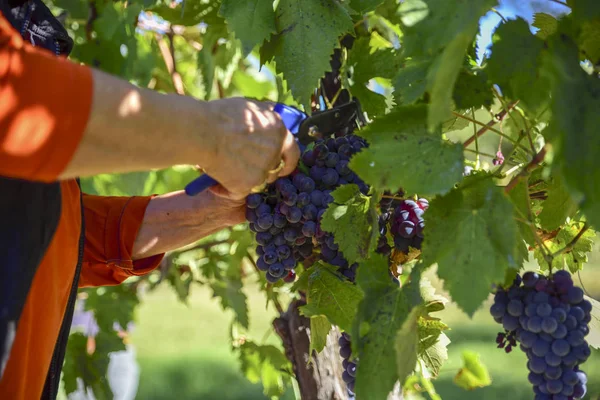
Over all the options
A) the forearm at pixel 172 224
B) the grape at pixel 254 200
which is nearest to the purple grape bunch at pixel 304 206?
the grape at pixel 254 200

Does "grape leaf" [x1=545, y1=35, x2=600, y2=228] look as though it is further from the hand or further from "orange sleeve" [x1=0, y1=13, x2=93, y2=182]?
"orange sleeve" [x1=0, y1=13, x2=93, y2=182]

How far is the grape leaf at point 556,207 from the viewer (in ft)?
2.95

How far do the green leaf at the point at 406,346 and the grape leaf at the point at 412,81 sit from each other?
0.25 m

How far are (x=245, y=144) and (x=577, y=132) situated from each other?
1.27ft

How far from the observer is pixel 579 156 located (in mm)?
646

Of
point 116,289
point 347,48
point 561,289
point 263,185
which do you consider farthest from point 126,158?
point 116,289

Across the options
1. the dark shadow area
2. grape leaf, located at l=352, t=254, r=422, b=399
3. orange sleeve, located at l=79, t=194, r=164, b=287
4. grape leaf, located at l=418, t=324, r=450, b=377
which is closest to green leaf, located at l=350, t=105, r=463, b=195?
grape leaf, located at l=352, t=254, r=422, b=399

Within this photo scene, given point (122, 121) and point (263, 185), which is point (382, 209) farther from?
point (122, 121)

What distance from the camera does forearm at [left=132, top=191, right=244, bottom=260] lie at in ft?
4.03

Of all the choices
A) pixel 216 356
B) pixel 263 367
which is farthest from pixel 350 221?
pixel 216 356

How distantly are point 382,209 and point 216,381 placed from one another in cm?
373

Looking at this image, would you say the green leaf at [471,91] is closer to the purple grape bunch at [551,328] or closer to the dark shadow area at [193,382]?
the purple grape bunch at [551,328]

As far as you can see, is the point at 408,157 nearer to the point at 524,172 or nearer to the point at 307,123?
the point at 524,172

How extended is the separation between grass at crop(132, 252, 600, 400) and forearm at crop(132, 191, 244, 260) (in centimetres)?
216
